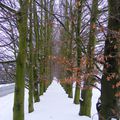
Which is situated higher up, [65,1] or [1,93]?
[65,1]

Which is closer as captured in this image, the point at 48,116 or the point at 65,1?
the point at 48,116

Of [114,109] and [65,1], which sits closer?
[114,109]

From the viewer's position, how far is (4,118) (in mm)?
18203

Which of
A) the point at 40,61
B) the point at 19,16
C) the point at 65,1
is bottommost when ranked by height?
the point at 40,61

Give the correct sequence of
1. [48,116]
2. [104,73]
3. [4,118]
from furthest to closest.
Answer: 1. [4,118]
2. [48,116]
3. [104,73]

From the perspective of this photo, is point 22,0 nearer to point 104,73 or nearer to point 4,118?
point 104,73

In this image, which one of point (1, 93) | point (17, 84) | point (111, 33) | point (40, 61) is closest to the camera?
point (111, 33)

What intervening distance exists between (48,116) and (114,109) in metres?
9.09

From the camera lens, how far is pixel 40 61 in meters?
31.3

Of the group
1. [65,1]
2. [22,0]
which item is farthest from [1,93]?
[22,0]

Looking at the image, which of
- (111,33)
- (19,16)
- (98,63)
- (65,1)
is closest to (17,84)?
(19,16)

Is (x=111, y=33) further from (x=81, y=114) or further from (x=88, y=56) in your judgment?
(x=81, y=114)

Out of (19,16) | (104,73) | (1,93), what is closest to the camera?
(104,73)

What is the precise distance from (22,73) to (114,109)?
4.59 m
